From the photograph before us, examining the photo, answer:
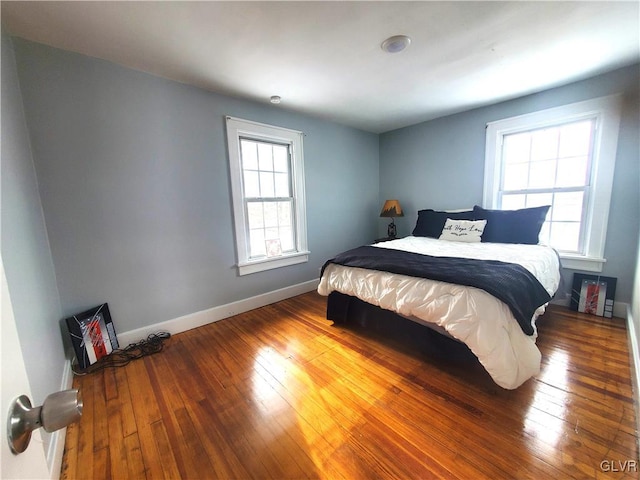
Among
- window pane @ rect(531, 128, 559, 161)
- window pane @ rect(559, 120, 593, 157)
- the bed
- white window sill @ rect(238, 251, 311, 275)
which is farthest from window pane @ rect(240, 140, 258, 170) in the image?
window pane @ rect(559, 120, 593, 157)

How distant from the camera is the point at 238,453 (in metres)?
1.26

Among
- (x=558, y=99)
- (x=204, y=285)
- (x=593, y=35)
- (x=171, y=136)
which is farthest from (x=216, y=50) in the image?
(x=558, y=99)

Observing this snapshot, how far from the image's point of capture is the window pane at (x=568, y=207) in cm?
272

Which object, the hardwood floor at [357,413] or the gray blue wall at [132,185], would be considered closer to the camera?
the hardwood floor at [357,413]

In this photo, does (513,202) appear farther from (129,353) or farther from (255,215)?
(129,353)

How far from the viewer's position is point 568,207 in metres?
2.79

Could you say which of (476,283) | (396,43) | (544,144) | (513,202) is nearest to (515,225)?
(513,202)

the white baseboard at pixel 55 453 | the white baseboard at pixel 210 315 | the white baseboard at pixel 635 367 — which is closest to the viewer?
the white baseboard at pixel 55 453

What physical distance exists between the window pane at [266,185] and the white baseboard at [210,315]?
1.22 metres

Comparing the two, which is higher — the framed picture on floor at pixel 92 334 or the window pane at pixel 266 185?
the window pane at pixel 266 185

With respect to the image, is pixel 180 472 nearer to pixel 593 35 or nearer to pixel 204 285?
pixel 204 285

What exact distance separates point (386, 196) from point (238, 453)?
3.94m

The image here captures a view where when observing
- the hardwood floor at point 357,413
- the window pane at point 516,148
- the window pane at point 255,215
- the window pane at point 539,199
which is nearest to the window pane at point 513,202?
the window pane at point 539,199

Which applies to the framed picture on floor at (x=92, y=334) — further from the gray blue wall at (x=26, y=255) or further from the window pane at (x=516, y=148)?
the window pane at (x=516, y=148)
